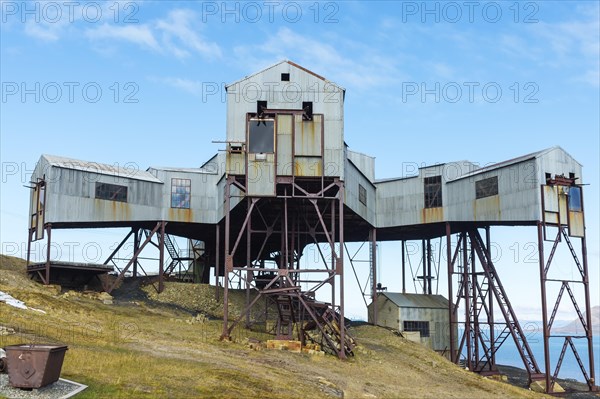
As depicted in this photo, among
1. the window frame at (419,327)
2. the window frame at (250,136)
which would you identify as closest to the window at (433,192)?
the window frame at (419,327)

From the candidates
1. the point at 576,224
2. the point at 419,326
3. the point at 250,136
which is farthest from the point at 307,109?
the point at 419,326

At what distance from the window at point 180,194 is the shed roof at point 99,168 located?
1.29 metres

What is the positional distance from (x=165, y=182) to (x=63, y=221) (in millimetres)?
8983

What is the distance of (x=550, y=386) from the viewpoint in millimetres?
46375

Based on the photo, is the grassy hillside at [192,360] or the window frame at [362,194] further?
the window frame at [362,194]

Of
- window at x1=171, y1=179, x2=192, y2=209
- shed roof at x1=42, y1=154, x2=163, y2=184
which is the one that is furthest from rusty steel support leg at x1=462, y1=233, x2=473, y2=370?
shed roof at x1=42, y1=154, x2=163, y2=184

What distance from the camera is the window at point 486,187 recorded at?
50.2 meters

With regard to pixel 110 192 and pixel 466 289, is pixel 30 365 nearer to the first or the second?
pixel 110 192

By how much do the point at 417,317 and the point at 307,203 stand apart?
1734 cm

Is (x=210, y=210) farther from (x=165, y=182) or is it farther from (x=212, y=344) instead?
(x=212, y=344)

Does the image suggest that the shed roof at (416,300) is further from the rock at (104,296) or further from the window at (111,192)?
the window at (111,192)

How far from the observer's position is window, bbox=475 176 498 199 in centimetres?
5019

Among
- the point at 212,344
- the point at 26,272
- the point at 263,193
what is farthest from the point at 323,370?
the point at 26,272

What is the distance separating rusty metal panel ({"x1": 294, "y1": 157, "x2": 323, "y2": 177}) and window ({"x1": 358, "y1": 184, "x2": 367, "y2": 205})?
449 inches
